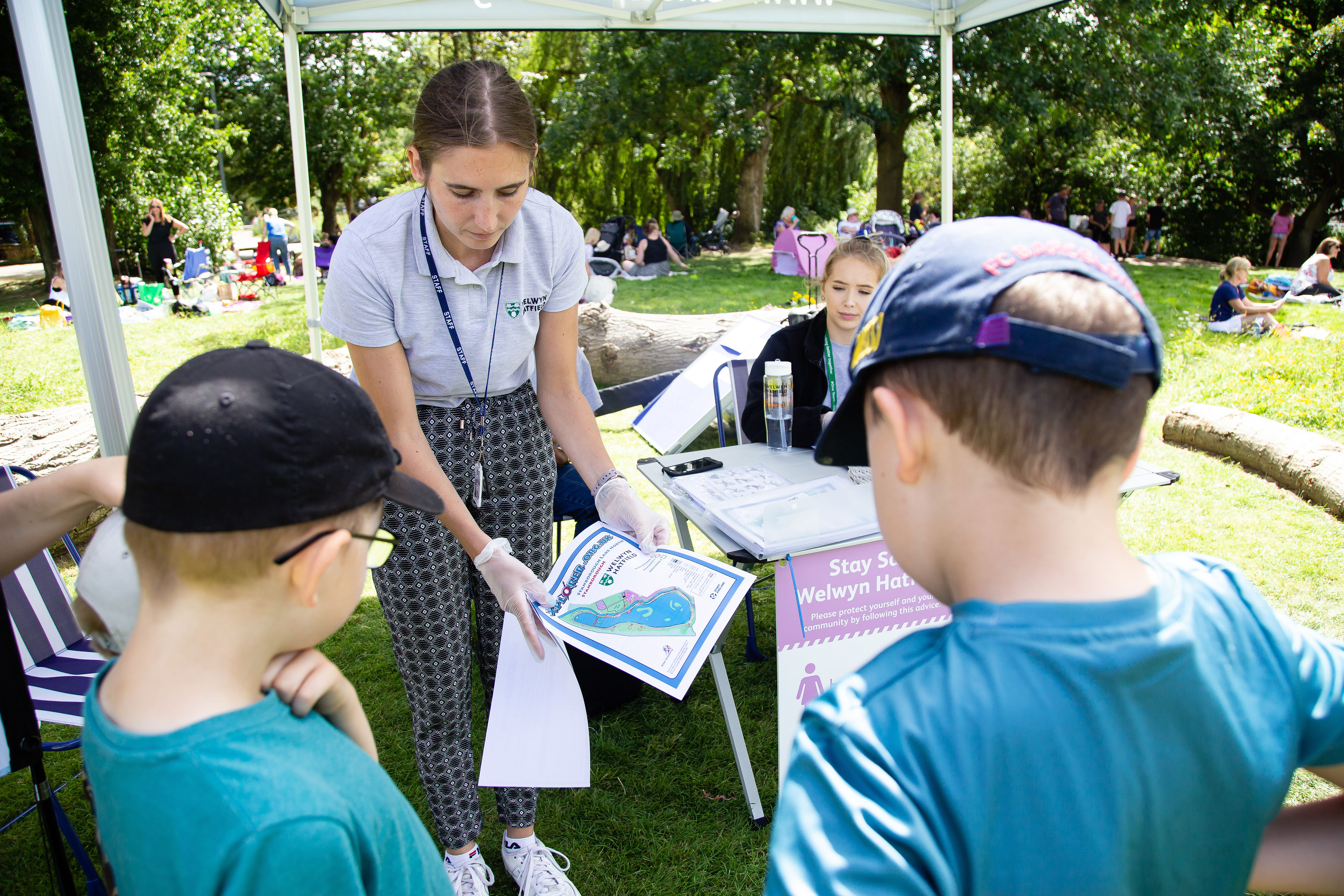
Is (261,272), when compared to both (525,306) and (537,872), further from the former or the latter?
(537,872)

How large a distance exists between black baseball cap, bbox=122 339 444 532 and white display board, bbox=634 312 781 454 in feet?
12.9

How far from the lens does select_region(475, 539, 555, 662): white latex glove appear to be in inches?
69.3

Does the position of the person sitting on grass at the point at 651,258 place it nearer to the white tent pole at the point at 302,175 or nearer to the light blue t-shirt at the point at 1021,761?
the white tent pole at the point at 302,175

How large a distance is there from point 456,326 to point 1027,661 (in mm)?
1469

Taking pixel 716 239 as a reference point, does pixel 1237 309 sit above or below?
below

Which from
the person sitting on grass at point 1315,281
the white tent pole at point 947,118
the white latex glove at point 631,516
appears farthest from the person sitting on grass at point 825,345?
the person sitting on grass at point 1315,281

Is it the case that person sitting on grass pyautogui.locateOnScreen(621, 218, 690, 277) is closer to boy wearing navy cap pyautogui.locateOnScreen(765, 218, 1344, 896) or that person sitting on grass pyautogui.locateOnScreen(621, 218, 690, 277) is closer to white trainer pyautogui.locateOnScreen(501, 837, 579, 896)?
white trainer pyautogui.locateOnScreen(501, 837, 579, 896)

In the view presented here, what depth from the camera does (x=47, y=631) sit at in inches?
99.0

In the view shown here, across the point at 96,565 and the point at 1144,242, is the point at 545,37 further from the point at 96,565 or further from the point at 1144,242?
the point at 96,565

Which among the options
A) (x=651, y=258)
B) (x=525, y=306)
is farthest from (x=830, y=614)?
(x=651, y=258)

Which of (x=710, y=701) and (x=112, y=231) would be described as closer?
(x=710, y=701)

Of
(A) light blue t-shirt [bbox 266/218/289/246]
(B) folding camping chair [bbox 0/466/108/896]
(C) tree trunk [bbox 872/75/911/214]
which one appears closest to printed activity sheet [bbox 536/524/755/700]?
(B) folding camping chair [bbox 0/466/108/896]

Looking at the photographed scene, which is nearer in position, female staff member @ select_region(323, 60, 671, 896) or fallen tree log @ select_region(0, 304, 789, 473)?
female staff member @ select_region(323, 60, 671, 896)

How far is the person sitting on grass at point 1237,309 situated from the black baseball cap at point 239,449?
10.2 metres
